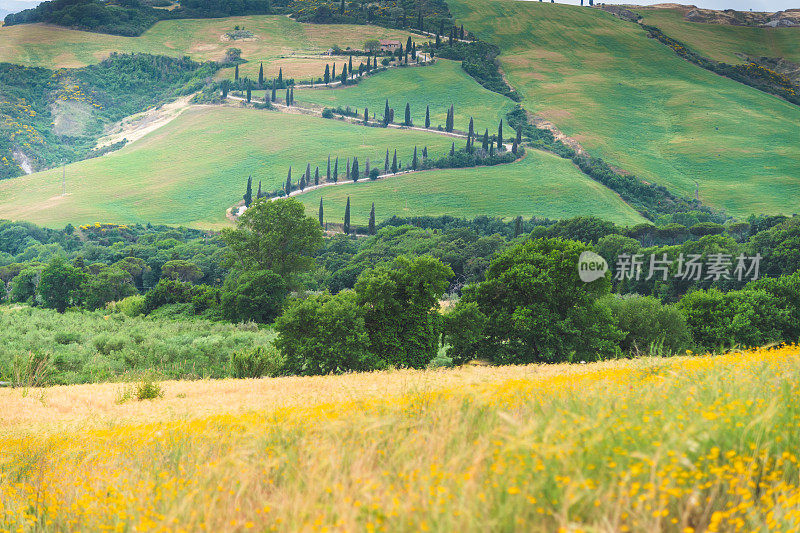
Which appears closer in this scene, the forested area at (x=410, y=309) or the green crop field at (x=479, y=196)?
the forested area at (x=410, y=309)

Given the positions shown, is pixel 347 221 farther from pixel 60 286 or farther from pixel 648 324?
pixel 648 324

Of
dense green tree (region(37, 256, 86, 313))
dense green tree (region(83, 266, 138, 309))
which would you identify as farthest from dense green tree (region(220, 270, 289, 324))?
dense green tree (region(37, 256, 86, 313))

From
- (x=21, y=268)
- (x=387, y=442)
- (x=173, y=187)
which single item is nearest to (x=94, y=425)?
Result: (x=387, y=442)

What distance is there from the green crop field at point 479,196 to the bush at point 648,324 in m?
111

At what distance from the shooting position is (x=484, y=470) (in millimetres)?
5898

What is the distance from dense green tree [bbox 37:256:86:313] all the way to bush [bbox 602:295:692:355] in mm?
77785

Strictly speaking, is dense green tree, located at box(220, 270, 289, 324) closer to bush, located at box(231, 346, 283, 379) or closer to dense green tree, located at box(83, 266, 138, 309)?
bush, located at box(231, 346, 283, 379)

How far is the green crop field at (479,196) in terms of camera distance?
16262cm

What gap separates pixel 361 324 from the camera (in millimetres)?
39812

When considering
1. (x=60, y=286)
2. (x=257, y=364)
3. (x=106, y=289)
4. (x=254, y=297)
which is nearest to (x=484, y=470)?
(x=257, y=364)

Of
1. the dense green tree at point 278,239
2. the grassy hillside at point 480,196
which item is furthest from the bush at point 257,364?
the grassy hillside at point 480,196

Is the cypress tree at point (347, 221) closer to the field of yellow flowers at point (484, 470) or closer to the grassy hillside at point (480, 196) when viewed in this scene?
the grassy hillside at point (480, 196)

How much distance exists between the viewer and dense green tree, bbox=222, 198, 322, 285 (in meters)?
72.6

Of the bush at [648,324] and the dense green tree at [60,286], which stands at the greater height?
the bush at [648,324]
